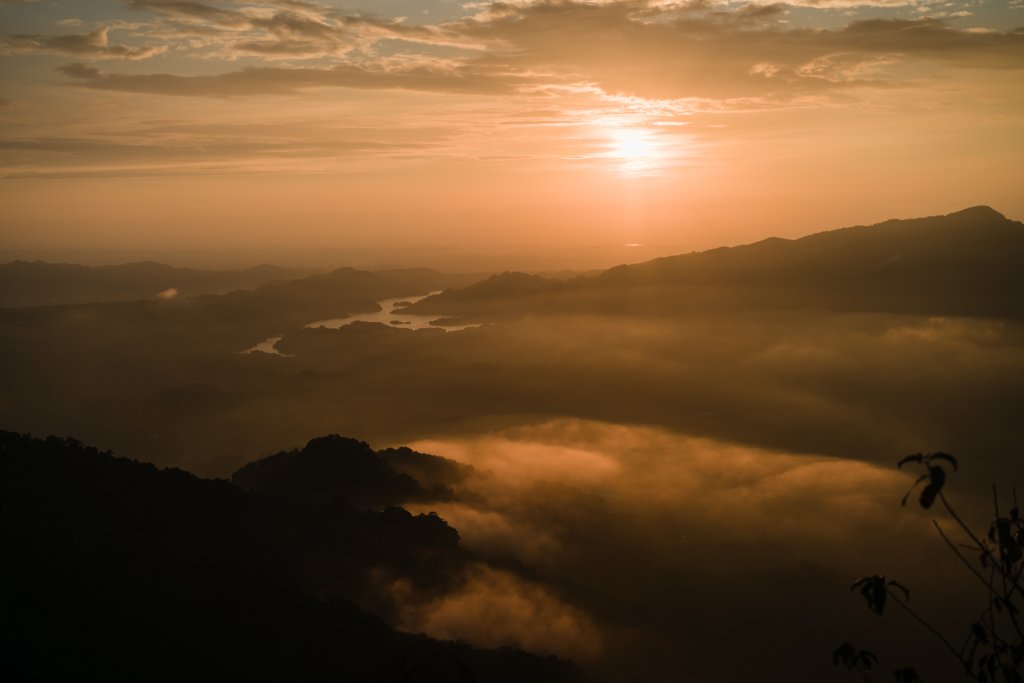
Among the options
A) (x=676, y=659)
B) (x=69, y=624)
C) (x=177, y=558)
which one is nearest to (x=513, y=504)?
(x=676, y=659)

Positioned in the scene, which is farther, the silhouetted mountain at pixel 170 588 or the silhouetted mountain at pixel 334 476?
the silhouetted mountain at pixel 334 476

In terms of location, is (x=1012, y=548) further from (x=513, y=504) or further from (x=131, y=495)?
(x=513, y=504)

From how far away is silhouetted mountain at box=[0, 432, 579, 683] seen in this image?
218ft

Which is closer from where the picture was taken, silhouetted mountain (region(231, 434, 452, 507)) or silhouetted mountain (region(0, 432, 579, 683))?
silhouetted mountain (region(0, 432, 579, 683))

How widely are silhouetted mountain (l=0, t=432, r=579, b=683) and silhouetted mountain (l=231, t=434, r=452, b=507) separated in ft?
108

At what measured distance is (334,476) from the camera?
16112 centimetres

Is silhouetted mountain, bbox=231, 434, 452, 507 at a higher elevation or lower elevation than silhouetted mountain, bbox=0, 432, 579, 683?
lower

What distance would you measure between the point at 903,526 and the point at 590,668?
10547 centimetres

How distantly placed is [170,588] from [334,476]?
79.8 m

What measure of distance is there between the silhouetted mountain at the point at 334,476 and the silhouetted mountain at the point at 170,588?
33001 millimetres

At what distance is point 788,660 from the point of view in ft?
411

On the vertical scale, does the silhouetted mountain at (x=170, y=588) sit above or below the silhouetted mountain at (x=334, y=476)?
above

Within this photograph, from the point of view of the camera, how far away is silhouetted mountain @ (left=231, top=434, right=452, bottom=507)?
160 meters

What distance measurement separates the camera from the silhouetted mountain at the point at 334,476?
6289 inches
